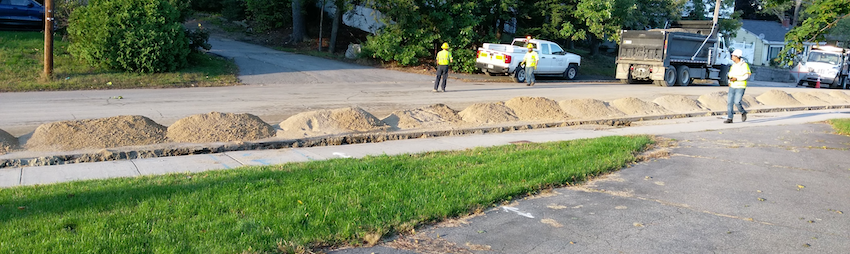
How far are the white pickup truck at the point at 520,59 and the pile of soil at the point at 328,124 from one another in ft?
45.2

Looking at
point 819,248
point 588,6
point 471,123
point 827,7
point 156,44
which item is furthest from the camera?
point 588,6

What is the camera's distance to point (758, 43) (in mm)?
52469

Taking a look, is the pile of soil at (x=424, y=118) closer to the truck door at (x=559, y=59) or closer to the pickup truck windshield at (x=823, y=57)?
the truck door at (x=559, y=59)

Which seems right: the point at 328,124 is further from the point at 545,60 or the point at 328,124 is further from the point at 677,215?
the point at 545,60

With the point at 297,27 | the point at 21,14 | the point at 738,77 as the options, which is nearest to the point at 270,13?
the point at 297,27

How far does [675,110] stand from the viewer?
1688 cm

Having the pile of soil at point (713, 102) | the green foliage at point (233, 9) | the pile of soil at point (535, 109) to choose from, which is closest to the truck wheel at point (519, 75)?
the pile of soil at point (713, 102)

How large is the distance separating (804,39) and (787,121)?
5636mm

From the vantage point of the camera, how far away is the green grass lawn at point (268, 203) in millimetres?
4762

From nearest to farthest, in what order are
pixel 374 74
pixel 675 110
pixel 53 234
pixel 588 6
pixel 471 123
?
pixel 53 234
pixel 471 123
pixel 675 110
pixel 374 74
pixel 588 6

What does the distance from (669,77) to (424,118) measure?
1768cm

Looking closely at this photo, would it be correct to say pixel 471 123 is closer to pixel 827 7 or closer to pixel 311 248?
pixel 827 7

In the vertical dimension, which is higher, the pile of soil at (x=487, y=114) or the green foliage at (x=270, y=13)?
the green foliage at (x=270, y=13)

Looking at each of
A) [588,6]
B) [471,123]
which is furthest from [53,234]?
[588,6]
